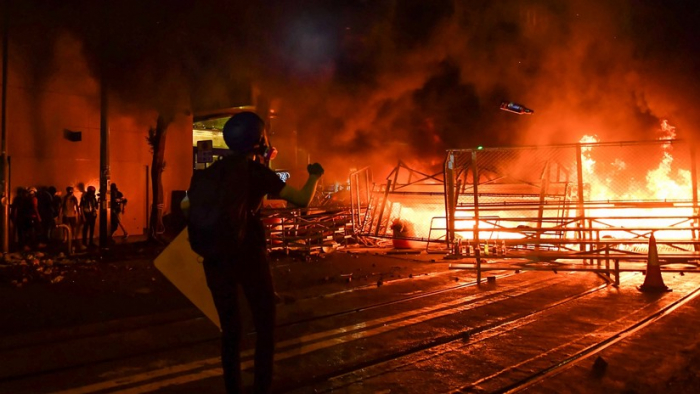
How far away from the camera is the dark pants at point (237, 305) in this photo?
2959mm

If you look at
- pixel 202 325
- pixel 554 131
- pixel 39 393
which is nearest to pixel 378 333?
pixel 202 325

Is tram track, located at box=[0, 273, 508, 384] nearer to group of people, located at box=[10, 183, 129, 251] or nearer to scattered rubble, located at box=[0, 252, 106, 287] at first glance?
scattered rubble, located at box=[0, 252, 106, 287]

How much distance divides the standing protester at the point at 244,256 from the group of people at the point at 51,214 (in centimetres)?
1021

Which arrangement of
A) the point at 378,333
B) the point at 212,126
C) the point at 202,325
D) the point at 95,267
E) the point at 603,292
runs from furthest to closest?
the point at 212,126
the point at 95,267
the point at 603,292
the point at 202,325
the point at 378,333

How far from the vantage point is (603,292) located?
738 centimetres

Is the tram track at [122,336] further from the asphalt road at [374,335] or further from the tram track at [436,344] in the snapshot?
the tram track at [436,344]

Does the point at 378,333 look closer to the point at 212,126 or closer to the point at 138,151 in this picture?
the point at 138,151

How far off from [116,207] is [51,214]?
1.42m

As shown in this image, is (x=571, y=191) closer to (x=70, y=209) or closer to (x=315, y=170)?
(x=70, y=209)

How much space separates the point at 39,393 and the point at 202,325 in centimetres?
212

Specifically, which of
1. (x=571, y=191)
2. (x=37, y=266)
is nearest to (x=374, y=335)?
(x=37, y=266)

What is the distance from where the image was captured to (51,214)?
40.9ft

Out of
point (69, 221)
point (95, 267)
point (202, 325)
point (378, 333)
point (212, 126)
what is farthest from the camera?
point (212, 126)

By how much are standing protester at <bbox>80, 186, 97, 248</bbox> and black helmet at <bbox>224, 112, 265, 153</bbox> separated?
10696mm
